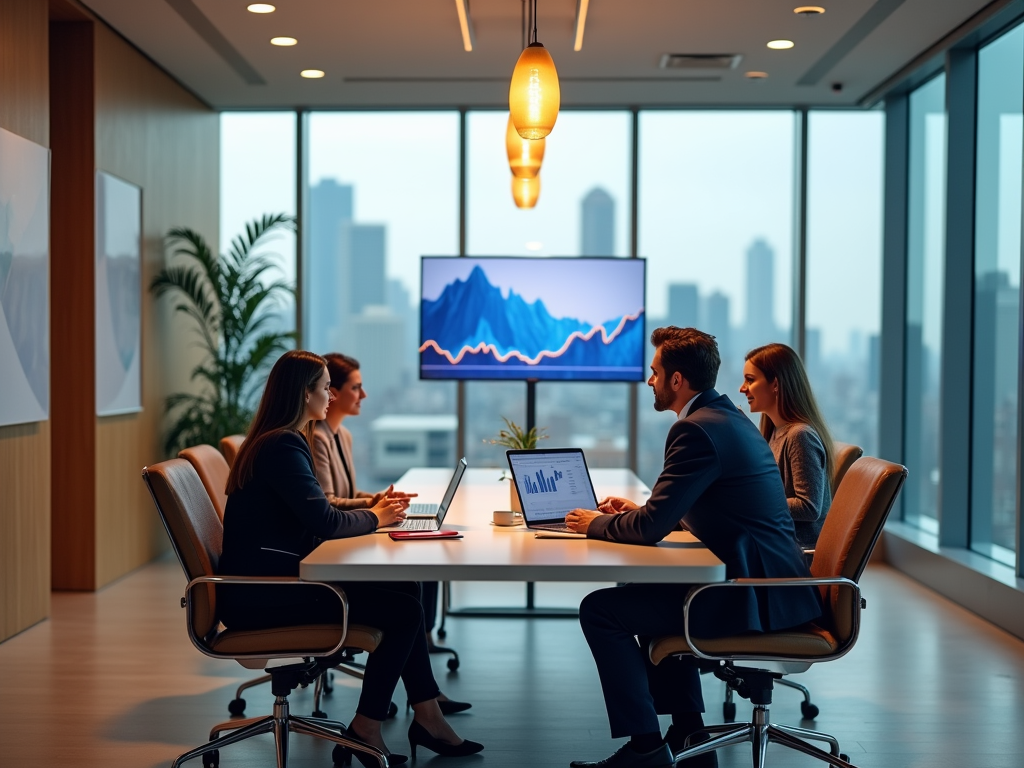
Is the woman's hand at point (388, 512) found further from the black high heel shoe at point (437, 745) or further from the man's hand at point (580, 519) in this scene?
the black high heel shoe at point (437, 745)

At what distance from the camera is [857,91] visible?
23.3 ft

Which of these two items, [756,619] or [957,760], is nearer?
[756,619]

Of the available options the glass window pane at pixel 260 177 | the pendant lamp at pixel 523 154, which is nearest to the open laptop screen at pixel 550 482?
the pendant lamp at pixel 523 154

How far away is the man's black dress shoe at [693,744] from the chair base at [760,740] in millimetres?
43

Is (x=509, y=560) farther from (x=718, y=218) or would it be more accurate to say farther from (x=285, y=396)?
(x=718, y=218)

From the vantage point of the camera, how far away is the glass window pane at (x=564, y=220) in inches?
297

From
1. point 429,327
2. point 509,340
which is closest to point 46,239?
point 429,327

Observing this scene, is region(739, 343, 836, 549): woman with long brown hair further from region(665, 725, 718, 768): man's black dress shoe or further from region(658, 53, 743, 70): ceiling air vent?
region(658, 53, 743, 70): ceiling air vent

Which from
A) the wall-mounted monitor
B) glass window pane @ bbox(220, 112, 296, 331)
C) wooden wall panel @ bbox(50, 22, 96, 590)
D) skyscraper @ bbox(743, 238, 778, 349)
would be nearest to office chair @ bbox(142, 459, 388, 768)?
the wall-mounted monitor

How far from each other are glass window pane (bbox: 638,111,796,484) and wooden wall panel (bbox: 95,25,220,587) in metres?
3.08

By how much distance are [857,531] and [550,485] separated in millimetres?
932

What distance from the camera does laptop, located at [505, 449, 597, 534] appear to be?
3.30 m

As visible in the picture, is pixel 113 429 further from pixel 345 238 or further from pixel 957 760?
pixel 957 760

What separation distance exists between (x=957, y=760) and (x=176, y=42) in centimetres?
524
